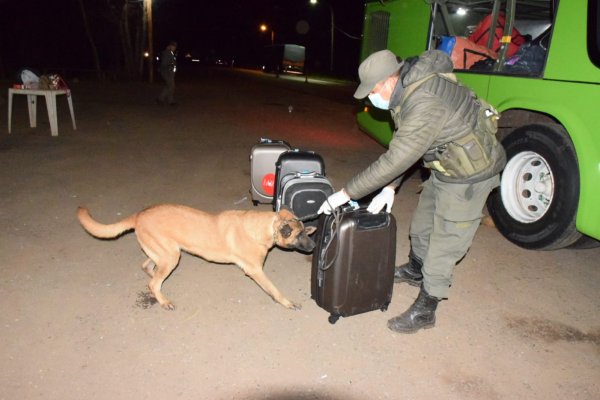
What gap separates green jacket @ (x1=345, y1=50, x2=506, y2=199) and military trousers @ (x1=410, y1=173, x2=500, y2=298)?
16.3 inches

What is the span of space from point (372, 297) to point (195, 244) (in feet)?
4.84

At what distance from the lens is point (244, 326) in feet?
9.96

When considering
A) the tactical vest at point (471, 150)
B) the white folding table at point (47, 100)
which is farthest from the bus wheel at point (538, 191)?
the white folding table at point (47, 100)

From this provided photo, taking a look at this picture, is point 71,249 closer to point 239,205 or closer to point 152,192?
point 152,192

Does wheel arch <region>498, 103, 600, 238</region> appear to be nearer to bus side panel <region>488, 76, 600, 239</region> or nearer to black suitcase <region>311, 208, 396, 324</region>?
bus side panel <region>488, 76, 600, 239</region>

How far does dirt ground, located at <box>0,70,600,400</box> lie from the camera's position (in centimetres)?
251

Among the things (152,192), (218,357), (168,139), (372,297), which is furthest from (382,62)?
(168,139)

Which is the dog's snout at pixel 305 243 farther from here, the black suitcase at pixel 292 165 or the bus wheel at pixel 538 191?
the bus wheel at pixel 538 191

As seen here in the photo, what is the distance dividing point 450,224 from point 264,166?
2368 millimetres

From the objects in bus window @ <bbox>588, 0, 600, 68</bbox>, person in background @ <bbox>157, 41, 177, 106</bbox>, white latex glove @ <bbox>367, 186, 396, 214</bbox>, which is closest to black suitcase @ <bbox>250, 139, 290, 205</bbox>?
white latex glove @ <bbox>367, 186, 396, 214</bbox>

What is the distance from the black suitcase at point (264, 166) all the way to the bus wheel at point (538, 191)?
256cm

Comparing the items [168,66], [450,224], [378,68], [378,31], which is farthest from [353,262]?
[168,66]

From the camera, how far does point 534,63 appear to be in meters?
4.20

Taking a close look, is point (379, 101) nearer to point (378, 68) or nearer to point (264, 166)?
point (378, 68)
